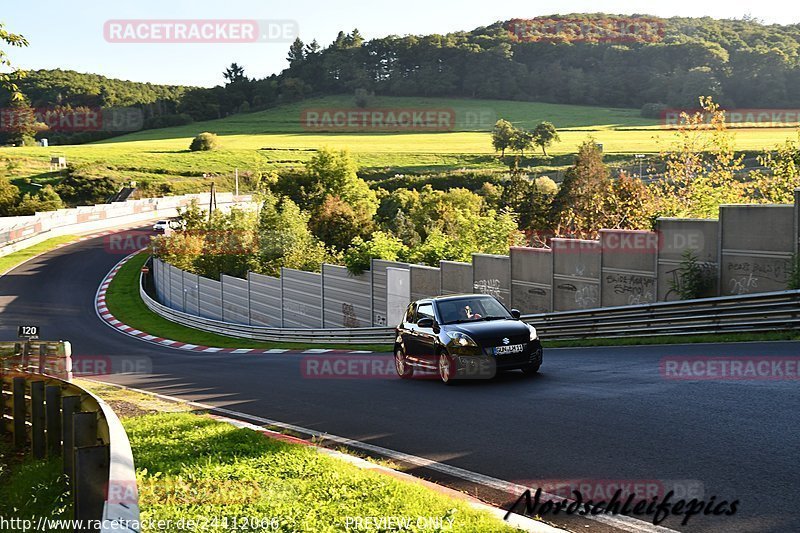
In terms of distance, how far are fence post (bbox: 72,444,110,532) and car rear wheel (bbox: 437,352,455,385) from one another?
9770 mm

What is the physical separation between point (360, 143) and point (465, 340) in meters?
130

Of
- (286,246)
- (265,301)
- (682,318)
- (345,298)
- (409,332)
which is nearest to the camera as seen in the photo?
(409,332)

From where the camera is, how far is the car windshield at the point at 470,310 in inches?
634

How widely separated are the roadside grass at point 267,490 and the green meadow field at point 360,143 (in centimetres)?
9644

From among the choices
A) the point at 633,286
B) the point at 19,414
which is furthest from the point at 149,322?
the point at 19,414

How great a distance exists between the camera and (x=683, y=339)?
1883cm

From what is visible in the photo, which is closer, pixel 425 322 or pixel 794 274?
pixel 425 322

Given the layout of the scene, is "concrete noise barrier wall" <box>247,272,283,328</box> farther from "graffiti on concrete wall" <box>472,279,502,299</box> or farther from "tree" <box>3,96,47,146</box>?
"tree" <box>3,96,47,146</box>

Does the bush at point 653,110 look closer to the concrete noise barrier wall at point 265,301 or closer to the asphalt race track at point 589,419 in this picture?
the concrete noise barrier wall at point 265,301

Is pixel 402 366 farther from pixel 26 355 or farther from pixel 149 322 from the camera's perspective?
pixel 149 322

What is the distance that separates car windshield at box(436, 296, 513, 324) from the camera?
1609 cm

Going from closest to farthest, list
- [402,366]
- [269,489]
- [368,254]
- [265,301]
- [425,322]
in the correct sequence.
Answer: [269,489] → [425,322] → [402,366] → [368,254] → [265,301]

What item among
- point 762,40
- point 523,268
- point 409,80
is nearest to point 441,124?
point 409,80

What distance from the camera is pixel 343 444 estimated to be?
34.8 feet
